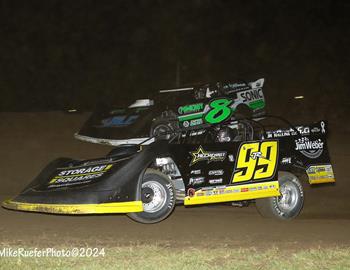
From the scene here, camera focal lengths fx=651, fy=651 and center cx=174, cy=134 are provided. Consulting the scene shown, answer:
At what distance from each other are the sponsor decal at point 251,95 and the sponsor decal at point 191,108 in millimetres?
1547

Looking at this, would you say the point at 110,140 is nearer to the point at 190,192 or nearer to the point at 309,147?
the point at 309,147

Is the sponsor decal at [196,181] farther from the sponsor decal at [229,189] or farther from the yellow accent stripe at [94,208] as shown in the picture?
the yellow accent stripe at [94,208]

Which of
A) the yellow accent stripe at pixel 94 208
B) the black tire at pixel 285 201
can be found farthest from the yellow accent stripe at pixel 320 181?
the yellow accent stripe at pixel 94 208

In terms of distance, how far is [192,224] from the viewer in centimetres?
839

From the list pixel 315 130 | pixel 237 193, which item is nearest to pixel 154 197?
pixel 237 193

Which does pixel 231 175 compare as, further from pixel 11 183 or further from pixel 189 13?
pixel 189 13

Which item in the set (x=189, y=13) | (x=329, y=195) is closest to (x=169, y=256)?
(x=329, y=195)

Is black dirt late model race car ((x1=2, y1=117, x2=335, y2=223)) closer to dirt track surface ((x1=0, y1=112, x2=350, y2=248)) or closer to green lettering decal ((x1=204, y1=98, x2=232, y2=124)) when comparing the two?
dirt track surface ((x1=0, y1=112, x2=350, y2=248))

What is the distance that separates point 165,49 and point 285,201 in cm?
1695

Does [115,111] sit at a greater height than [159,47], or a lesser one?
lesser

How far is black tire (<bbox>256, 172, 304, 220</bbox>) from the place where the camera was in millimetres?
8734

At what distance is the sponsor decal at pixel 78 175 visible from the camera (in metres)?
7.63

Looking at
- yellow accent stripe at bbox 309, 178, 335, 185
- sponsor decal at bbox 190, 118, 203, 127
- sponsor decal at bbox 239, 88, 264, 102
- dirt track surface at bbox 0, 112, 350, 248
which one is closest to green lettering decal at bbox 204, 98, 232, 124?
sponsor decal at bbox 190, 118, 203, 127

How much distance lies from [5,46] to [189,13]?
7335 mm
